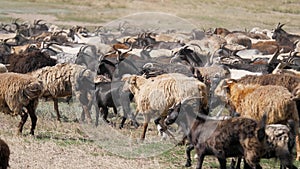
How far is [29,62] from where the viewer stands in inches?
650

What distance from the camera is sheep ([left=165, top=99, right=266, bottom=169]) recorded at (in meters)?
8.73

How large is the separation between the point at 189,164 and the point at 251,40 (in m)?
19.0

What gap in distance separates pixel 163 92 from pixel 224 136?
104 inches

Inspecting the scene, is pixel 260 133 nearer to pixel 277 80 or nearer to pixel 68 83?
pixel 277 80

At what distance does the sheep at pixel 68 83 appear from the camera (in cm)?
1374

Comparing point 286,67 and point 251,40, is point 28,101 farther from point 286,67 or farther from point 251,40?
point 251,40

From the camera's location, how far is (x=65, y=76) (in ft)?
45.1

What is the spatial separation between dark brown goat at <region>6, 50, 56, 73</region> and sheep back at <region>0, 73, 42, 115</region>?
4.50 metres

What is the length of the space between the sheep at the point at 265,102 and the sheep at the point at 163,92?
571 mm

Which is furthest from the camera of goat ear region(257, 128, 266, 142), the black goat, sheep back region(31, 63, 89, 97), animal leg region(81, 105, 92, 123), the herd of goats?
sheep back region(31, 63, 89, 97)

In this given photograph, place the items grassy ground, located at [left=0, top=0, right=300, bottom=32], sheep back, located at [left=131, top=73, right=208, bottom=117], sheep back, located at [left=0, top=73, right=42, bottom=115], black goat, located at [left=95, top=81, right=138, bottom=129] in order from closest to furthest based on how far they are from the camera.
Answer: sheep back, located at [left=131, top=73, right=208, bottom=117] → sheep back, located at [left=0, top=73, right=42, bottom=115] → black goat, located at [left=95, top=81, right=138, bottom=129] → grassy ground, located at [left=0, top=0, right=300, bottom=32]

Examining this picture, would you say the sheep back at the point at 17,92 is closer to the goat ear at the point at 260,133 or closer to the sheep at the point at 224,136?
the sheep at the point at 224,136

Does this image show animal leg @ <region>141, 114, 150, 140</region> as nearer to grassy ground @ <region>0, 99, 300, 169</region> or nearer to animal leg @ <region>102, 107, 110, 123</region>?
grassy ground @ <region>0, 99, 300, 169</region>

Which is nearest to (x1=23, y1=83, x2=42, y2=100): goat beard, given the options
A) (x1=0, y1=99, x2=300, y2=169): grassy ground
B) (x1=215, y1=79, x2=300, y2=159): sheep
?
(x1=0, y1=99, x2=300, y2=169): grassy ground
